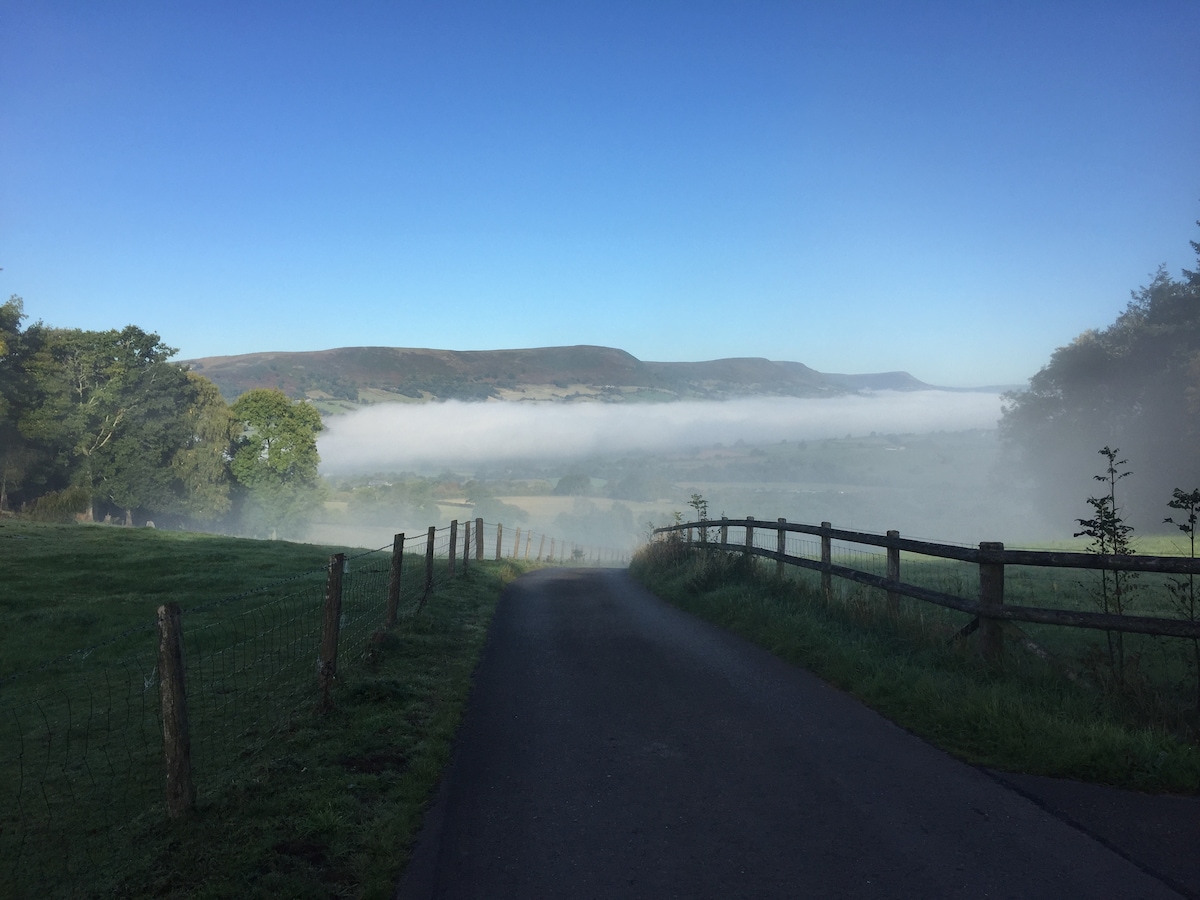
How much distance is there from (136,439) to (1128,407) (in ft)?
213

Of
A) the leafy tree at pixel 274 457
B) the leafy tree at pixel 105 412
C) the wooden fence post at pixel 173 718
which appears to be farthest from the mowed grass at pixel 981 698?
the leafy tree at pixel 274 457

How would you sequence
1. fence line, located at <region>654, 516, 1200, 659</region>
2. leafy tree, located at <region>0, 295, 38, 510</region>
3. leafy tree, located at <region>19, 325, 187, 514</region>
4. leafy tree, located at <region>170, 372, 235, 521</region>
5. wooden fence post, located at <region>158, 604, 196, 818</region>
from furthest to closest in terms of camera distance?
leafy tree, located at <region>170, 372, 235, 521</region>, leafy tree, located at <region>19, 325, 187, 514</region>, leafy tree, located at <region>0, 295, 38, 510</region>, fence line, located at <region>654, 516, 1200, 659</region>, wooden fence post, located at <region>158, 604, 196, 818</region>

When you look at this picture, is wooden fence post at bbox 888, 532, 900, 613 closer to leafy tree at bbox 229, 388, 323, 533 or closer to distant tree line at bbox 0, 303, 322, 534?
distant tree line at bbox 0, 303, 322, 534

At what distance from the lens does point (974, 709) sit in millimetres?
6480

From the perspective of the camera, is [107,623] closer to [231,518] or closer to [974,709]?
[974,709]

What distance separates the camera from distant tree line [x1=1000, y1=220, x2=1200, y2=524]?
4781cm

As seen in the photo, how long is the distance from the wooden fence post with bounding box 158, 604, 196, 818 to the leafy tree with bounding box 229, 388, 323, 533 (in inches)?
2474

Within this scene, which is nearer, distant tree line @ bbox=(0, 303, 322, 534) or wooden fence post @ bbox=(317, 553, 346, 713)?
wooden fence post @ bbox=(317, 553, 346, 713)

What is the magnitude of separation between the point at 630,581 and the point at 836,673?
14533mm

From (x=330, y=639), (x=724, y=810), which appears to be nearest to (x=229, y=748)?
(x=330, y=639)

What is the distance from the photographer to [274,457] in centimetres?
6462

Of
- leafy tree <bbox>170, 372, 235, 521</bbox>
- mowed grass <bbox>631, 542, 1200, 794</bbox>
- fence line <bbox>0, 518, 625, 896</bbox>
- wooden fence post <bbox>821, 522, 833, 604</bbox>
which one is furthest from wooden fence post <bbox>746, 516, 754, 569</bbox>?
leafy tree <bbox>170, 372, 235, 521</bbox>

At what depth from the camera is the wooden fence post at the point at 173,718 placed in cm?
506

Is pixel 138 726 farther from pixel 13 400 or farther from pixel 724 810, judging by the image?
pixel 13 400
